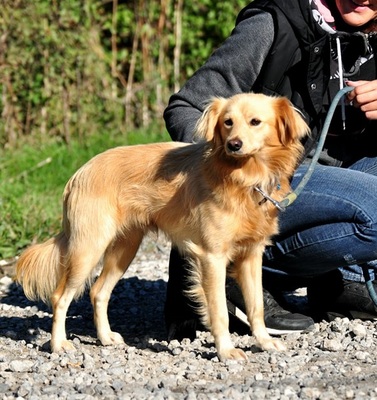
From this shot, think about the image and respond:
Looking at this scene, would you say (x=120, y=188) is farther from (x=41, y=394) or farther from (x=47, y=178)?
(x=47, y=178)

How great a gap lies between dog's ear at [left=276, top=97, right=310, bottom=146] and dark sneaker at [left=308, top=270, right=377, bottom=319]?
3.73 feet

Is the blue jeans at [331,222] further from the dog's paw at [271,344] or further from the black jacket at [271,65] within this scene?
the dog's paw at [271,344]

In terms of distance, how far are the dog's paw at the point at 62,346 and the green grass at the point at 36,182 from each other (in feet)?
6.55

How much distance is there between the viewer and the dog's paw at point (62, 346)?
4270 millimetres

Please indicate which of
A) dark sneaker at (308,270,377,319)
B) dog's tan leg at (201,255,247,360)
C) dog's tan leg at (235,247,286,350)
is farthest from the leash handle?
dark sneaker at (308,270,377,319)

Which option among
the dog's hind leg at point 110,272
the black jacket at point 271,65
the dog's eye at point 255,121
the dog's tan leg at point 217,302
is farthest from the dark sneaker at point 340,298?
the dog's eye at point 255,121

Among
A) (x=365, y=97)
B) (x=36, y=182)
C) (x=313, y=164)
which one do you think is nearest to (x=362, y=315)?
(x=313, y=164)

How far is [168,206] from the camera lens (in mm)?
4273

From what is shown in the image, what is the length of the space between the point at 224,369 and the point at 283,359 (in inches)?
11.4

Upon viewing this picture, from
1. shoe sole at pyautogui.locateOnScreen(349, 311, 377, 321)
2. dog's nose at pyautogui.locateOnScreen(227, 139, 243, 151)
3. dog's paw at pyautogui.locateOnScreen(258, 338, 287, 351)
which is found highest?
dog's nose at pyautogui.locateOnScreen(227, 139, 243, 151)

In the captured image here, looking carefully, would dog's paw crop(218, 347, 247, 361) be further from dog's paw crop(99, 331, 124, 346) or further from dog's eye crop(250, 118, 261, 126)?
dog's eye crop(250, 118, 261, 126)

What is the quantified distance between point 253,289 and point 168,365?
0.61m

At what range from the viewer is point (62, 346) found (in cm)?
430

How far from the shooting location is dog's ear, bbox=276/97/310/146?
3.99m
